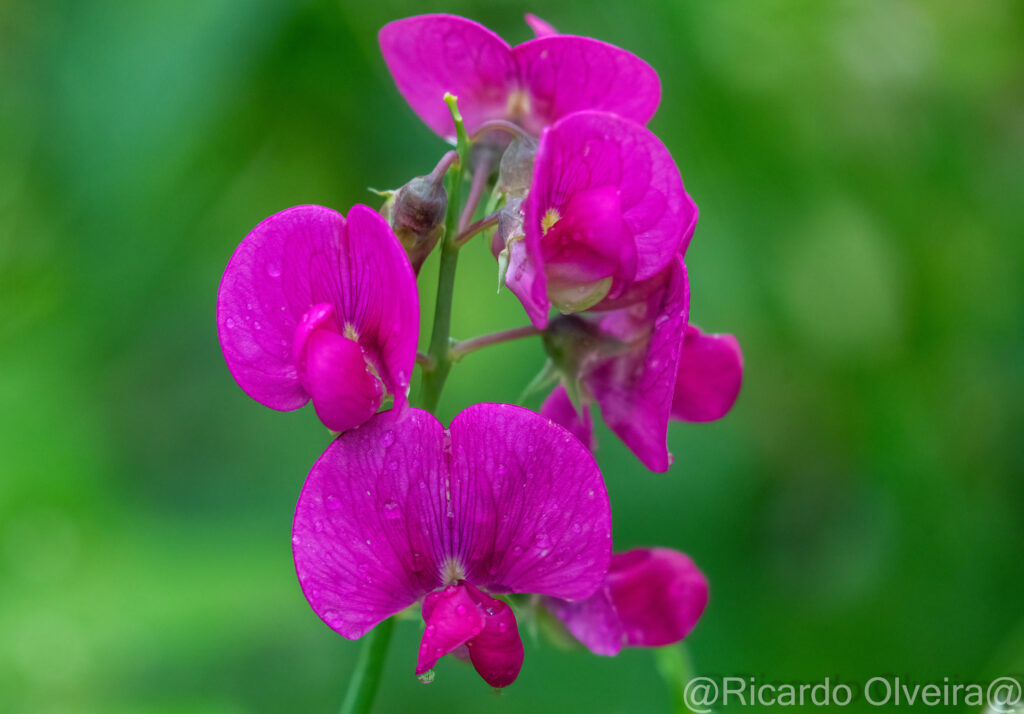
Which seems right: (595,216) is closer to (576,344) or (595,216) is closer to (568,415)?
(576,344)

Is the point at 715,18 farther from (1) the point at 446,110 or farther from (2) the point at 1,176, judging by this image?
(2) the point at 1,176

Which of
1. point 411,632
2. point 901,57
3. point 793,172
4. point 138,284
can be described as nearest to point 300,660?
point 411,632

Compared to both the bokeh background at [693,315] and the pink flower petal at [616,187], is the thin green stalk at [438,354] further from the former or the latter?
the bokeh background at [693,315]

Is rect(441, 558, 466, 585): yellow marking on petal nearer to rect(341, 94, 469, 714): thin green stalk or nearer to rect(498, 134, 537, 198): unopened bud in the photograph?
rect(341, 94, 469, 714): thin green stalk

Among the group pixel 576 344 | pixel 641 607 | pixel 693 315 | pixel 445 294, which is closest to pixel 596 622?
pixel 641 607

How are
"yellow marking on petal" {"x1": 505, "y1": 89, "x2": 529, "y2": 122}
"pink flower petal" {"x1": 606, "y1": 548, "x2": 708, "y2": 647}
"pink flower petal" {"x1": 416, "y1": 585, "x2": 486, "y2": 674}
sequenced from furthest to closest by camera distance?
1. "yellow marking on petal" {"x1": 505, "y1": 89, "x2": 529, "y2": 122}
2. "pink flower petal" {"x1": 606, "y1": 548, "x2": 708, "y2": 647}
3. "pink flower petal" {"x1": 416, "y1": 585, "x2": 486, "y2": 674}

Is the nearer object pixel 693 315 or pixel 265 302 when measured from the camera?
pixel 265 302

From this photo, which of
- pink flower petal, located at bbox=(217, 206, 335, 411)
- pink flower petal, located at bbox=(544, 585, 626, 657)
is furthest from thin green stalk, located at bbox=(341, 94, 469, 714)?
pink flower petal, located at bbox=(544, 585, 626, 657)
